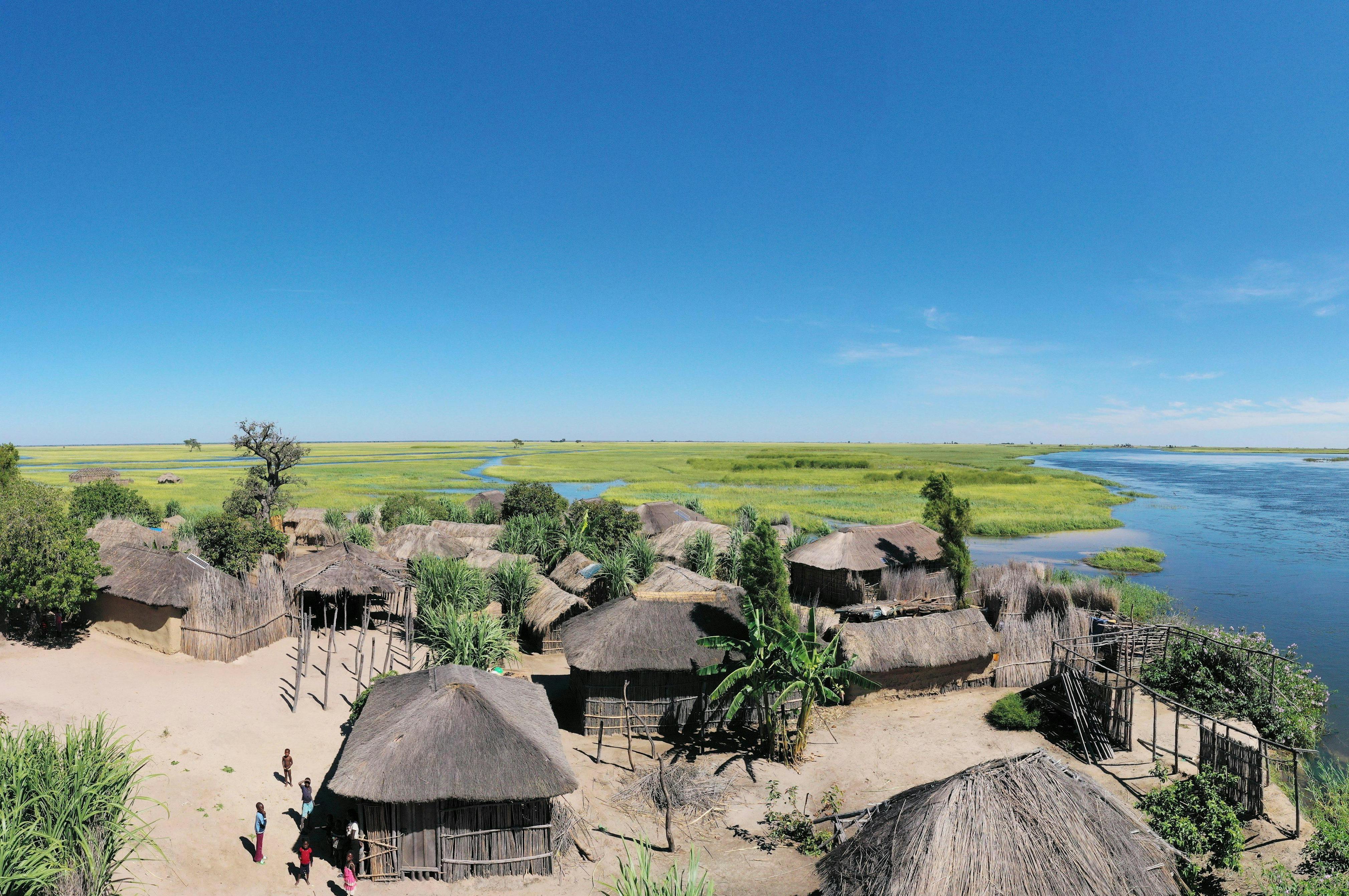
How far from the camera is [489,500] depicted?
37.0 metres

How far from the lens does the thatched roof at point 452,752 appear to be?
345 inches

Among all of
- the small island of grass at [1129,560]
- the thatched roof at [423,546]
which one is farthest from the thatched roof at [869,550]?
the thatched roof at [423,546]

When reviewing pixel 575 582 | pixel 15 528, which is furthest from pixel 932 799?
pixel 15 528

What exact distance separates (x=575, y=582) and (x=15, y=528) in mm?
13740

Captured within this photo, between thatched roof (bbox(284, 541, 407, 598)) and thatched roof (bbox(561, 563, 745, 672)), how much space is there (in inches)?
268

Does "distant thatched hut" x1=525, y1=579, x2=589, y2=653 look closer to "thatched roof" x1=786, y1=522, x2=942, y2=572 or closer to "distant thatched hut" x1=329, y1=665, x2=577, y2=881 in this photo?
"distant thatched hut" x1=329, y1=665, x2=577, y2=881

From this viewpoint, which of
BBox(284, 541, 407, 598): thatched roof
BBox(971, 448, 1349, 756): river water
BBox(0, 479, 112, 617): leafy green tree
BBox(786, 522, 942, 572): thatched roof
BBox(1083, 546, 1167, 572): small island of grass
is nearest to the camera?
BBox(0, 479, 112, 617): leafy green tree

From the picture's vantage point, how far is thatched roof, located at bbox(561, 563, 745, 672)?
1302 cm

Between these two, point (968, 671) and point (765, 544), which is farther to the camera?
point (968, 671)

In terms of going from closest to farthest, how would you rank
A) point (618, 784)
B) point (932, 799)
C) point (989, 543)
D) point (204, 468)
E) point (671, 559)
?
point (932, 799)
point (618, 784)
point (671, 559)
point (989, 543)
point (204, 468)

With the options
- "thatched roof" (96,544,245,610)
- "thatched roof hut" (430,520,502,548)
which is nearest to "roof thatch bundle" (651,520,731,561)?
"thatched roof hut" (430,520,502,548)

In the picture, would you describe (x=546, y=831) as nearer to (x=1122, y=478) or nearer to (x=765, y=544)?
(x=765, y=544)

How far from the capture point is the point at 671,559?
80.8 ft

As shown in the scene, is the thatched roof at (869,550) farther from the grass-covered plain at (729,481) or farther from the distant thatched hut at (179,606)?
the grass-covered plain at (729,481)
